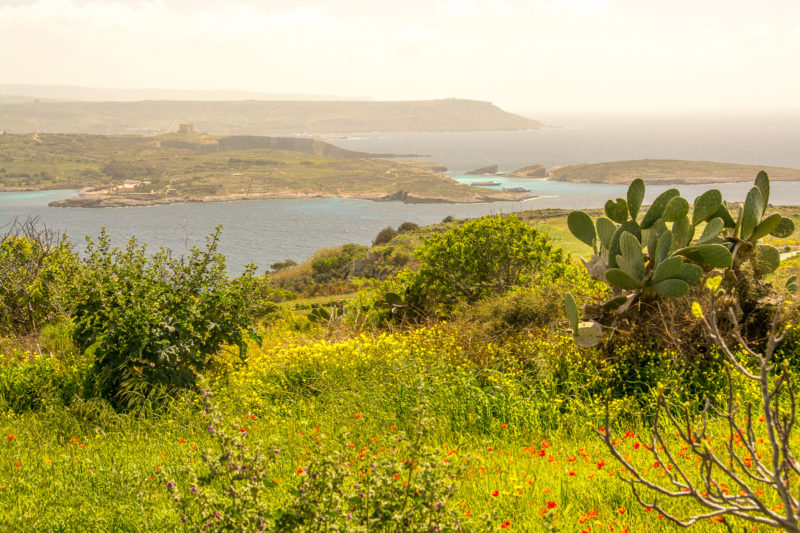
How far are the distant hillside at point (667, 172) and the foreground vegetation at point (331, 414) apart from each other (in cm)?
10017

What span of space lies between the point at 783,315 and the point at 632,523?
386 centimetres

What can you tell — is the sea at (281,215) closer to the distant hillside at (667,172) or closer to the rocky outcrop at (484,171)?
the rocky outcrop at (484,171)

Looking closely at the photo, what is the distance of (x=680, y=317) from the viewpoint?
19.8 ft

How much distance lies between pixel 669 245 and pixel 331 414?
3.38 metres

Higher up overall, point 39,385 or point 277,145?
point 277,145

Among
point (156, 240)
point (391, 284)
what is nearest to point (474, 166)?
point (156, 240)

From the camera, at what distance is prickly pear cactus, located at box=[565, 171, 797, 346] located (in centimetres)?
557

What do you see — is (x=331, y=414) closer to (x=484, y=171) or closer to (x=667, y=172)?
(x=667, y=172)

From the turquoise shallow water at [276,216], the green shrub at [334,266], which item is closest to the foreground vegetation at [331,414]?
the green shrub at [334,266]

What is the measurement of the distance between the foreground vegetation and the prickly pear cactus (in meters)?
0.34

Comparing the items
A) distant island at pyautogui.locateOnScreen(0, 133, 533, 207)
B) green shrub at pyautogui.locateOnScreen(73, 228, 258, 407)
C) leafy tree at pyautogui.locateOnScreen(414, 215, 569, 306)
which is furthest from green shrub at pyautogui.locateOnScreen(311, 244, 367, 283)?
distant island at pyautogui.locateOnScreen(0, 133, 533, 207)

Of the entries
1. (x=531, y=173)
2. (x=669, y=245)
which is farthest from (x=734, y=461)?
(x=531, y=173)

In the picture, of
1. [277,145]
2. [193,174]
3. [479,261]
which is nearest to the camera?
[479,261]

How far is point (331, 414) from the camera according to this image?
5344 mm
